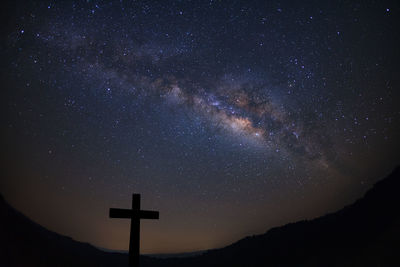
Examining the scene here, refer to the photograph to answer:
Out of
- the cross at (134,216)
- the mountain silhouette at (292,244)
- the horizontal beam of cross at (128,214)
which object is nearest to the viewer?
the cross at (134,216)

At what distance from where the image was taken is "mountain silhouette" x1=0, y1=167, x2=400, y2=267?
49000 millimetres

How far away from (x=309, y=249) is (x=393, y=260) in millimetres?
25236

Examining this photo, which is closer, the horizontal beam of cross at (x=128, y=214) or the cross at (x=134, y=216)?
the cross at (x=134, y=216)

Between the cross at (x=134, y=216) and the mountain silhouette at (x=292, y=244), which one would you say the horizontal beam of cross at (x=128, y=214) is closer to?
the cross at (x=134, y=216)

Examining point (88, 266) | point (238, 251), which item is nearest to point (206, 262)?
point (238, 251)

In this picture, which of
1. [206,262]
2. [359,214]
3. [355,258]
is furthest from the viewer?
[359,214]

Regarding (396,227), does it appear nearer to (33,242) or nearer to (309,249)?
(309,249)

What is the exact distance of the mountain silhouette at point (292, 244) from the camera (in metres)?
49.0

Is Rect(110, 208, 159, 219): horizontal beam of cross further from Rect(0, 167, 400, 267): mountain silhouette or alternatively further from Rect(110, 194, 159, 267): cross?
Rect(0, 167, 400, 267): mountain silhouette

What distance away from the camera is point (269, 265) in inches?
2670

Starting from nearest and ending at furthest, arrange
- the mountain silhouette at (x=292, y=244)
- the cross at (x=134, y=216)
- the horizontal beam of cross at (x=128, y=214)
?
the cross at (x=134, y=216) < the horizontal beam of cross at (x=128, y=214) < the mountain silhouette at (x=292, y=244)

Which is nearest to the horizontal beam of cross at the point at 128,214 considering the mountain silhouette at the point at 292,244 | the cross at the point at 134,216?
the cross at the point at 134,216

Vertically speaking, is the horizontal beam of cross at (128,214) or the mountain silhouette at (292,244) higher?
the horizontal beam of cross at (128,214)

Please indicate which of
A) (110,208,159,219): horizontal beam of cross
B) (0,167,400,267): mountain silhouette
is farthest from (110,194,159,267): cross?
(0,167,400,267): mountain silhouette
